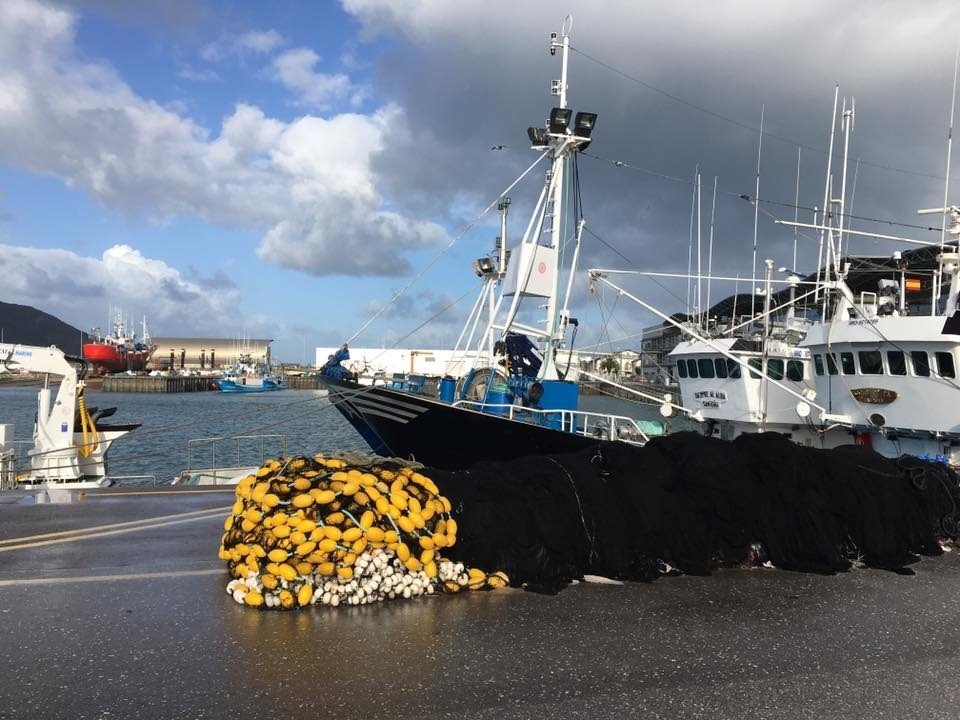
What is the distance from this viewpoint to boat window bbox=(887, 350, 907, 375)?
14.9 metres

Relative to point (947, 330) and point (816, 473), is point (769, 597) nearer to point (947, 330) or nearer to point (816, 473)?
point (816, 473)

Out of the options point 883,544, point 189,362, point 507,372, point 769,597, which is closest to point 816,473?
point 883,544

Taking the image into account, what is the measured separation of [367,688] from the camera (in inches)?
144

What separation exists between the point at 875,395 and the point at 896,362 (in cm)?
92

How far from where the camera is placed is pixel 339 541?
5000 mm

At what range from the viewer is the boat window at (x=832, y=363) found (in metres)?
16.7

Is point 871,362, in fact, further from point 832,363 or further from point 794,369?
point 794,369

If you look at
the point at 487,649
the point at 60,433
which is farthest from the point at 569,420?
the point at 487,649

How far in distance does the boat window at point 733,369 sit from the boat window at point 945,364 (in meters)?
6.38

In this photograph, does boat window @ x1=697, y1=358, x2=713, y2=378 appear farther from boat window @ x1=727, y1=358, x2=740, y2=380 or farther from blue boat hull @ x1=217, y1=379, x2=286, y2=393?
blue boat hull @ x1=217, y1=379, x2=286, y2=393

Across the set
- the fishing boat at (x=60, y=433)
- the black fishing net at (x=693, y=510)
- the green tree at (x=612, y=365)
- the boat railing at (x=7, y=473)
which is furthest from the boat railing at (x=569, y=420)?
the green tree at (x=612, y=365)

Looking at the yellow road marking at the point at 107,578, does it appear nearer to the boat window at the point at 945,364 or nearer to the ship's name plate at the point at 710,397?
the boat window at the point at 945,364

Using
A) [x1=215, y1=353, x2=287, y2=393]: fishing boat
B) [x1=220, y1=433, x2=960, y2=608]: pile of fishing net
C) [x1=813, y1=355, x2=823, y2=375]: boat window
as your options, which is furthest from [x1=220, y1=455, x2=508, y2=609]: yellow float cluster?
[x1=215, y1=353, x2=287, y2=393]: fishing boat

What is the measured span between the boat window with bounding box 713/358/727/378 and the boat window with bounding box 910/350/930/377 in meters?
6.25
